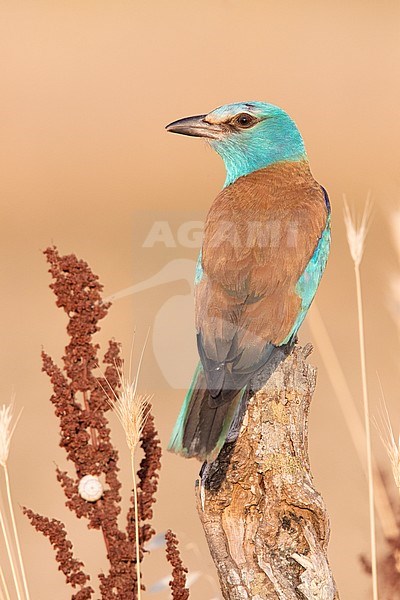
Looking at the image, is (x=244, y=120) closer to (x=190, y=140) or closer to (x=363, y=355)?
(x=190, y=140)

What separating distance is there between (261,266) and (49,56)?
4.32 ft

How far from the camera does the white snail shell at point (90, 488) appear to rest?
2367 mm

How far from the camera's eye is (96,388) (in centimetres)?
237

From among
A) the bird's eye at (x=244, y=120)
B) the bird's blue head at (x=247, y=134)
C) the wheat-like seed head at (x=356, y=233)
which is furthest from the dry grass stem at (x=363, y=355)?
the bird's eye at (x=244, y=120)

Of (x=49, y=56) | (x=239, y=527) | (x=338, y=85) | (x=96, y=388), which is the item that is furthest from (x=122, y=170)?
(x=239, y=527)

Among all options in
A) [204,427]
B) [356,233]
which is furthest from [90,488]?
[356,233]

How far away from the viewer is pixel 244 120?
268 centimetres

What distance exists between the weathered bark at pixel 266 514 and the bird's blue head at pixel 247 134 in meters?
0.71

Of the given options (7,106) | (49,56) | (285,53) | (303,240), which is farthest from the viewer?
(7,106)

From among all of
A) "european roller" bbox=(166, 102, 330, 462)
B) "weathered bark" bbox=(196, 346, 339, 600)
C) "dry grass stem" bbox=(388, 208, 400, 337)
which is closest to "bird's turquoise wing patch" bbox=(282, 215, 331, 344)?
"european roller" bbox=(166, 102, 330, 462)

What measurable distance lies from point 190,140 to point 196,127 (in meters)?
0.22

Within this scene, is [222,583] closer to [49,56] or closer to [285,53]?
[285,53]

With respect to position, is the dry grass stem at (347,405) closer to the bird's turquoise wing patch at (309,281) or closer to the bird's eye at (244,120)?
the bird's turquoise wing patch at (309,281)

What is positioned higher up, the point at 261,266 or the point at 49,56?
the point at 49,56
